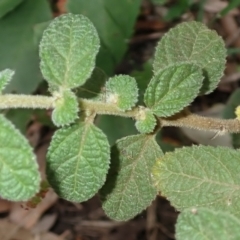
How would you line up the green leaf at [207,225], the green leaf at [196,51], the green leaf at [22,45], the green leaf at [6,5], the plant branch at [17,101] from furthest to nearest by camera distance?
1. the green leaf at [22,45]
2. the green leaf at [6,5]
3. the green leaf at [196,51]
4. the plant branch at [17,101]
5. the green leaf at [207,225]

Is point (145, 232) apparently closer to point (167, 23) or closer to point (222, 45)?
point (167, 23)

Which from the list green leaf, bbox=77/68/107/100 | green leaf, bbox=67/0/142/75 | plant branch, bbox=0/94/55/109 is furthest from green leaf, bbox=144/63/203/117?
green leaf, bbox=67/0/142/75

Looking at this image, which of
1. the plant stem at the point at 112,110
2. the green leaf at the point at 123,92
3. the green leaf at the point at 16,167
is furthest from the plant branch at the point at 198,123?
the green leaf at the point at 16,167

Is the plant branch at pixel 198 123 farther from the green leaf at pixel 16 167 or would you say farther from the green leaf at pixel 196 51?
the green leaf at pixel 16 167

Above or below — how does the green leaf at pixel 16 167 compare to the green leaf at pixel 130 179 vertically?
above

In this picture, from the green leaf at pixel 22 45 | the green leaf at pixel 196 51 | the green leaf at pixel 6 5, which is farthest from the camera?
the green leaf at pixel 22 45

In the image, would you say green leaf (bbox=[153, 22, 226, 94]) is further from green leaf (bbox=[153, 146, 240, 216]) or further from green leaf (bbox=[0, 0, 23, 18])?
green leaf (bbox=[0, 0, 23, 18])

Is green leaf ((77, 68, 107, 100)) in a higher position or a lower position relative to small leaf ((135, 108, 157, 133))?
higher
